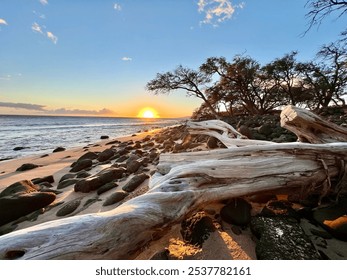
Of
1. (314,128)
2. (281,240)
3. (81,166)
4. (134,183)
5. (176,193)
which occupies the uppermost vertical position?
(314,128)

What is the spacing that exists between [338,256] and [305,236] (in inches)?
10.6

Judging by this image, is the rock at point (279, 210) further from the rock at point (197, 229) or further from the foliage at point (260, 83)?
the foliage at point (260, 83)

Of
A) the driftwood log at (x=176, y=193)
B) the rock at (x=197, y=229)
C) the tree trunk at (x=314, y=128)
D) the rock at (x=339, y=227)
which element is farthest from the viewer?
the tree trunk at (x=314, y=128)

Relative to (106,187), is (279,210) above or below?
above

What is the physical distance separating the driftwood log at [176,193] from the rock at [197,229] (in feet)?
1.03

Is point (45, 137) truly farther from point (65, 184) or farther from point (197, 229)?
point (197, 229)

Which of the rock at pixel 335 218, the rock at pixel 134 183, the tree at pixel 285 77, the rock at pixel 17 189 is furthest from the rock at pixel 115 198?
the tree at pixel 285 77

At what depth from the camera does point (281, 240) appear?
5.75 feet

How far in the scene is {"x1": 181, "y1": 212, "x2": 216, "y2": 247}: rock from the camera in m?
1.96

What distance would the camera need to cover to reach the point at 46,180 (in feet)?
16.2

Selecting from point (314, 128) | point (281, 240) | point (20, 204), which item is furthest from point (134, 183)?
point (314, 128)

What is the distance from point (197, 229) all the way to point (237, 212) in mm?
516

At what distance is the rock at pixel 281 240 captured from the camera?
163cm

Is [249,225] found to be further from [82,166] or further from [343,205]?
[82,166]
